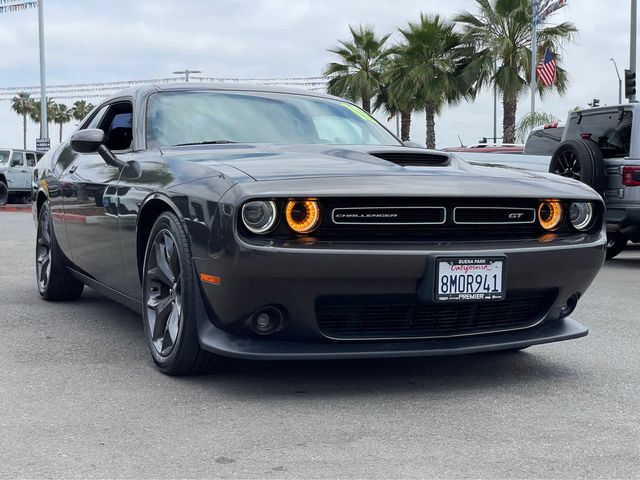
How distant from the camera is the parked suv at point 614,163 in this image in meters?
10.3

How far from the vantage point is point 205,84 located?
226 inches

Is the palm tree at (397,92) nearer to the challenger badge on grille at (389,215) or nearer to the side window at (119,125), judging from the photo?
the side window at (119,125)

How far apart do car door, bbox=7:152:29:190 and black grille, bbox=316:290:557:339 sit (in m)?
26.4

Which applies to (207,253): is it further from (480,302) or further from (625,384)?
(625,384)

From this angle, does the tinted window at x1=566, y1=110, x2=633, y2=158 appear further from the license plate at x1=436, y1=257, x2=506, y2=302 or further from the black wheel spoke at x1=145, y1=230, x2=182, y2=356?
the black wheel spoke at x1=145, y1=230, x2=182, y2=356

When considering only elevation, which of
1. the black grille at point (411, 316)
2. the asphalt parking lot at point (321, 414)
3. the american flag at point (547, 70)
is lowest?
the asphalt parking lot at point (321, 414)

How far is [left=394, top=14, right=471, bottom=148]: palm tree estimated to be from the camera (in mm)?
32531

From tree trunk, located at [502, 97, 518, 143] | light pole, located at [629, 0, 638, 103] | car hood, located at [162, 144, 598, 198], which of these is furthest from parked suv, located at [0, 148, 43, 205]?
car hood, located at [162, 144, 598, 198]

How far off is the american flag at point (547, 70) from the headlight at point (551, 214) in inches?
1024

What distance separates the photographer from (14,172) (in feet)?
95.1

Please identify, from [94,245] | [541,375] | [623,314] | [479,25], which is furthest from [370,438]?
[479,25]

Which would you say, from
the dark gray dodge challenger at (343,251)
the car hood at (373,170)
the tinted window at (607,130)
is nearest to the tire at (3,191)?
the tinted window at (607,130)

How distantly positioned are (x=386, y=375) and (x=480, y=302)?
65 centimetres

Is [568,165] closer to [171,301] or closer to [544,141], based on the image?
[544,141]
